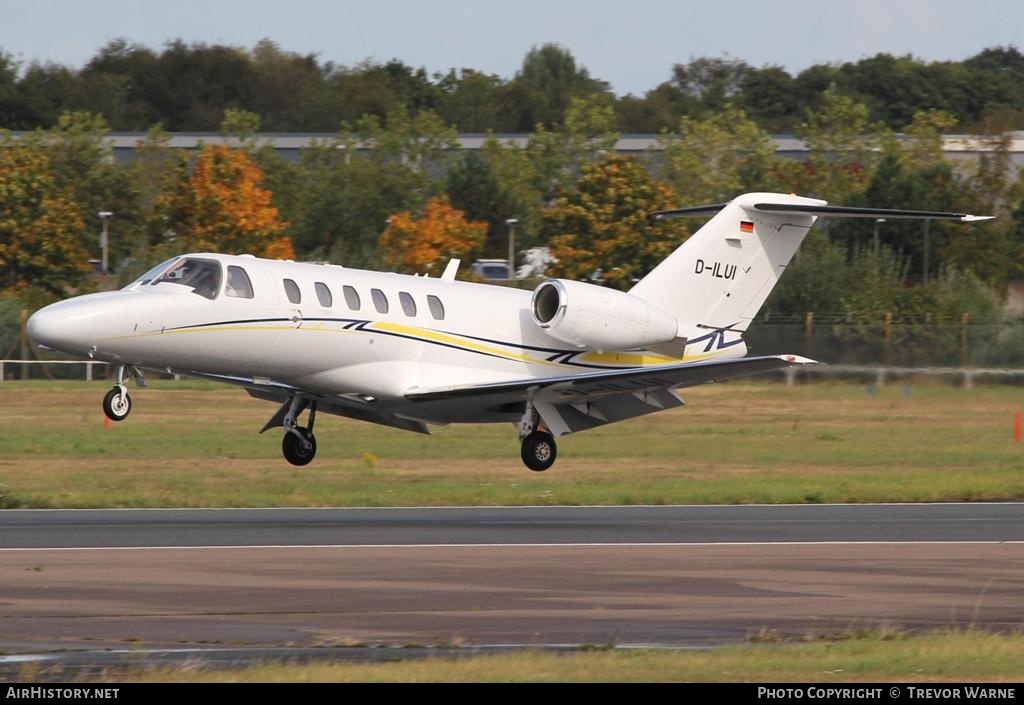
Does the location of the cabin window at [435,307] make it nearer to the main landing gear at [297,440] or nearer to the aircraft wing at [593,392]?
the aircraft wing at [593,392]

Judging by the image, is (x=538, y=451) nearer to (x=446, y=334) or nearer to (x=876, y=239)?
(x=446, y=334)

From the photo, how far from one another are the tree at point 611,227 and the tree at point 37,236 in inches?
731

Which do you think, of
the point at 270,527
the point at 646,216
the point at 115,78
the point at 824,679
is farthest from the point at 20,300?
the point at 115,78

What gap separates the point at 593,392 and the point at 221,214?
4049cm

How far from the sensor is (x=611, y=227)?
218 ft

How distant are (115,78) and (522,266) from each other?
2188 inches

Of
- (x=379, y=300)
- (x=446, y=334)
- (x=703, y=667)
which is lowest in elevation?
(x=703, y=667)

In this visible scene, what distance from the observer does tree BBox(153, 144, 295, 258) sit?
61.1m

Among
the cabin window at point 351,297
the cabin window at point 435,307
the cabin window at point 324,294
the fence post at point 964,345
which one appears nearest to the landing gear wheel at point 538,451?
the cabin window at point 435,307

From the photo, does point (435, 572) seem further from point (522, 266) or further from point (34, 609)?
point (522, 266)

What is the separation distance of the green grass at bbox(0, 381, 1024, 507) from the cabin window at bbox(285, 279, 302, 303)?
155 inches

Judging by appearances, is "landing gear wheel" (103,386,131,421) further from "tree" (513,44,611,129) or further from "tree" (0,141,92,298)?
"tree" (513,44,611,129)

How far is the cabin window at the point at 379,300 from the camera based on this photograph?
76.8 feet

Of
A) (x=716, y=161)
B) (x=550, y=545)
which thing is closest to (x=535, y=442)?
(x=550, y=545)
